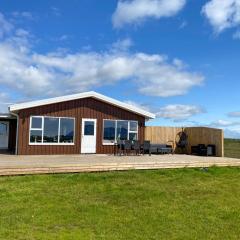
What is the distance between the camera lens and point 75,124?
19.8 m

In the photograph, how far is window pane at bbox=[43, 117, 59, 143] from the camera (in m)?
19.2

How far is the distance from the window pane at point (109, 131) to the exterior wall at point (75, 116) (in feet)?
0.87

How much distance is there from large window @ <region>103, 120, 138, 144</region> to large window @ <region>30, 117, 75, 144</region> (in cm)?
189

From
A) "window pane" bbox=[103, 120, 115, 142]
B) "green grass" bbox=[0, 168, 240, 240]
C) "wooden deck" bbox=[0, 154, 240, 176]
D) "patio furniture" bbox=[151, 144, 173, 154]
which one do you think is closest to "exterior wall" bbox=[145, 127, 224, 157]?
"patio furniture" bbox=[151, 144, 173, 154]

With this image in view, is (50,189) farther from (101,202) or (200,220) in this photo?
(200,220)

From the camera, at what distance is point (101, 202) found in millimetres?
Answer: 9477

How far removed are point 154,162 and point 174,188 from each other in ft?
10.4

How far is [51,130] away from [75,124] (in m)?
1.27

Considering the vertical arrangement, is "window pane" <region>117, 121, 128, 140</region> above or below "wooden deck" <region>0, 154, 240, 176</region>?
above

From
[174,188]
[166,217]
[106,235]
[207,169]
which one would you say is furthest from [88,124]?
[106,235]

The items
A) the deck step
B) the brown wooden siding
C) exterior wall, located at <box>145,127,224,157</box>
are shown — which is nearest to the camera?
the deck step

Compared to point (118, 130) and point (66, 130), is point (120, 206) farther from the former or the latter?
point (118, 130)

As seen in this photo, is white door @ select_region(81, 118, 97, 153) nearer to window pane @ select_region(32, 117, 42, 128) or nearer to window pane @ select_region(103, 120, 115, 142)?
window pane @ select_region(103, 120, 115, 142)

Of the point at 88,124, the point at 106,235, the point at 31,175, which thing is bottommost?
the point at 106,235
